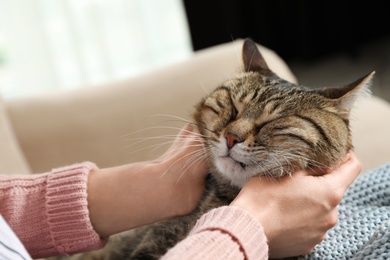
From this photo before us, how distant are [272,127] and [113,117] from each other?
0.79m

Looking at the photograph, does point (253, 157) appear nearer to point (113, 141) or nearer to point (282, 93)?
point (282, 93)

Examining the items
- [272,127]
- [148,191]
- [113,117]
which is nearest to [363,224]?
[272,127]

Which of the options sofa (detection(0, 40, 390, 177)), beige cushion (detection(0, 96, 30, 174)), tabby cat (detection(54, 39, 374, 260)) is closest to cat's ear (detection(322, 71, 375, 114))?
tabby cat (detection(54, 39, 374, 260))

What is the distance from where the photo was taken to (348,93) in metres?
0.97

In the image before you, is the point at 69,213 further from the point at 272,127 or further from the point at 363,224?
the point at 363,224

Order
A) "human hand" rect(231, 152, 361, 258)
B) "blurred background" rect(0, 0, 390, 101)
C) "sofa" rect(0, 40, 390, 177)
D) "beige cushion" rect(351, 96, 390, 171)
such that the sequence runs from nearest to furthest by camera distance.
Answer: "human hand" rect(231, 152, 361, 258) → "beige cushion" rect(351, 96, 390, 171) → "sofa" rect(0, 40, 390, 177) → "blurred background" rect(0, 0, 390, 101)

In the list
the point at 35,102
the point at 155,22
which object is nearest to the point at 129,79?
the point at 35,102

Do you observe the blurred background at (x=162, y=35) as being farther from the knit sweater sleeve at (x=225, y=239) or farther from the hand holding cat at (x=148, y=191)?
the knit sweater sleeve at (x=225, y=239)

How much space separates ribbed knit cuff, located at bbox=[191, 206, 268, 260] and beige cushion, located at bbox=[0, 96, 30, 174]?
83cm

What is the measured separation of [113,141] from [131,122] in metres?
0.08

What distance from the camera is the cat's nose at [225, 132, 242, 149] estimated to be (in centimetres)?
94

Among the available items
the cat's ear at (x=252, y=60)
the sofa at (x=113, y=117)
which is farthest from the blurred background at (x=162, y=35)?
the cat's ear at (x=252, y=60)

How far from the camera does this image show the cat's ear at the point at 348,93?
3.16 feet

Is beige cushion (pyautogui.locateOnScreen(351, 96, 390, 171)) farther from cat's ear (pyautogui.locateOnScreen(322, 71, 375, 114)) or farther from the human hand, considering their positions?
the human hand
